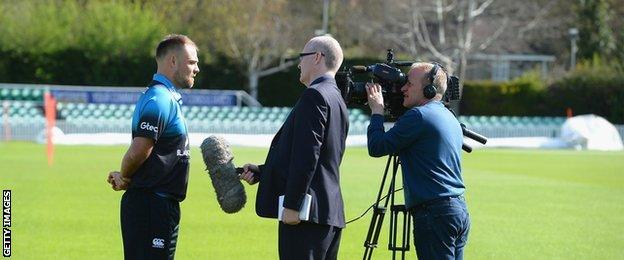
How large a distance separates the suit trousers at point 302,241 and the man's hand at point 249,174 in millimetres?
616

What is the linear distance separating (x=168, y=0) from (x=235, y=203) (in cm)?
5387

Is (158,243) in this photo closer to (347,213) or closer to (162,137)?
(162,137)

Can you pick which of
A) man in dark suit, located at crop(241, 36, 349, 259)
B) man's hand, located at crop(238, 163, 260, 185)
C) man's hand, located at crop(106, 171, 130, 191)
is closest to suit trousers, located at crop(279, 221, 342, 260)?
man in dark suit, located at crop(241, 36, 349, 259)

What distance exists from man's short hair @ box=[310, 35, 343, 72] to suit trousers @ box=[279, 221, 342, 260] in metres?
1.06

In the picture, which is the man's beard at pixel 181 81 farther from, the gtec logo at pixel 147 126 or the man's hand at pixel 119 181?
the man's hand at pixel 119 181

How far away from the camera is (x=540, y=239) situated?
46.1ft

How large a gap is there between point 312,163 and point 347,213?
9729 mm

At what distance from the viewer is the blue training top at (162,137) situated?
7.32 metres

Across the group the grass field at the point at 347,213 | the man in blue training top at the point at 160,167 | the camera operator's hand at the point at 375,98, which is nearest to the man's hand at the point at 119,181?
the man in blue training top at the point at 160,167

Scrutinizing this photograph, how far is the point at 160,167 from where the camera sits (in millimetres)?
7441

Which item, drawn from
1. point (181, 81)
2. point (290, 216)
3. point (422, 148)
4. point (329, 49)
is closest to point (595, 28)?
point (422, 148)

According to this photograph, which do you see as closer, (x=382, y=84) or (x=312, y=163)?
(x=312, y=163)

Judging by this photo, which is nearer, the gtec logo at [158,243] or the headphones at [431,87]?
the gtec logo at [158,243]

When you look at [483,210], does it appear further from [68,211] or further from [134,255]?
[134,255]
